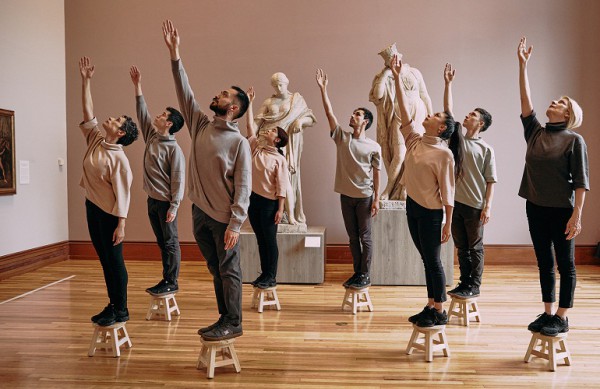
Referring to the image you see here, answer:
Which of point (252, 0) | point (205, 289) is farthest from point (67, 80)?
point (205, 289)

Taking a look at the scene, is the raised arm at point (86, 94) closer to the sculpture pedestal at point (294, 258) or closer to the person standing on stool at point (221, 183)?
the person standing on stool at point (221, 183)

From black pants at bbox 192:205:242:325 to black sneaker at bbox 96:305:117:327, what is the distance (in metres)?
0.82

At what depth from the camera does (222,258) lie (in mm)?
3385

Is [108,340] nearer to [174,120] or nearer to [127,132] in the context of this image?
[127,132]

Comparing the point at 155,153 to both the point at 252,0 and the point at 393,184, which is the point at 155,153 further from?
the point at 252,0

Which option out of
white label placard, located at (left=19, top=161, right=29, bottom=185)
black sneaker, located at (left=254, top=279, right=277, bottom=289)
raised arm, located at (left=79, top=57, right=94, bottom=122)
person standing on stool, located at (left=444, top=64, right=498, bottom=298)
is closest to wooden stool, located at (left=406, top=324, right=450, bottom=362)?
person standing on stool, located at (left=444, top=64, right=498, bottom=298)

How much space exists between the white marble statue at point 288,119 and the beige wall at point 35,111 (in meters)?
2.68

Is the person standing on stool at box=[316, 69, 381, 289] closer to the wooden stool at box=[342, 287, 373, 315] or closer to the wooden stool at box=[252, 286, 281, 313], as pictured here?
the wooden stool at box=[342, 287, 373, 315]

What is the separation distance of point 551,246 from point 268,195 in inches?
90.5

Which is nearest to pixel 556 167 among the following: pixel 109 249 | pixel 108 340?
pixel 109 249

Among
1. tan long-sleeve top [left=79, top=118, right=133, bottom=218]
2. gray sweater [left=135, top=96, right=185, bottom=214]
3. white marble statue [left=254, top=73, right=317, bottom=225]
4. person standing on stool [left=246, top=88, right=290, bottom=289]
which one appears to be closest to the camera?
tan long-sleeve top [left=79, top=118, right=133, bottom=218]

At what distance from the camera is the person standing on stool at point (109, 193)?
143 inches

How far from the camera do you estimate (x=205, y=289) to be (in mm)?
5965

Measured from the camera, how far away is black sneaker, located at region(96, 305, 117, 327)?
379 cm
